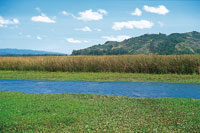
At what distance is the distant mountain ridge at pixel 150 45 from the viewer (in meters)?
88.6

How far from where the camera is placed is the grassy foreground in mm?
6723

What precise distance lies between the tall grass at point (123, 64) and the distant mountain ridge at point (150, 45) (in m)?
62.5

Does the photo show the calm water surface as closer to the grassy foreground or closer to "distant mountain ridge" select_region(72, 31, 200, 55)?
the grassy foreground

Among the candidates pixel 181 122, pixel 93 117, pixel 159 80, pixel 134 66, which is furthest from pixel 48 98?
pixel 134 66

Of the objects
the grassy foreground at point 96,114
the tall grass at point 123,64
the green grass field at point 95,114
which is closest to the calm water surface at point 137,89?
the green grass field at point 95,114

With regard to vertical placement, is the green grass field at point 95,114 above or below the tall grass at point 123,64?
below

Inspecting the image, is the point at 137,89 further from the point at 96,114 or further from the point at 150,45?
the point at 150,45

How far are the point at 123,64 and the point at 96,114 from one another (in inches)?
519

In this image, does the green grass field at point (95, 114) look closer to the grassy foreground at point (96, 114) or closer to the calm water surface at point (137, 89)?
the grassy foreground at point (96, 114)

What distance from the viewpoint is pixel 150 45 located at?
105m

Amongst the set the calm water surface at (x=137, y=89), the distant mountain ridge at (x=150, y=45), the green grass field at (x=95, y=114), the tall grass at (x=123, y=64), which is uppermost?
the distant mountain ridge at (x=150, y=45)

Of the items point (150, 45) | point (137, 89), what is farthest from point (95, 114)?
point (150, 45)

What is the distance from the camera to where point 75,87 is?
46.4ft

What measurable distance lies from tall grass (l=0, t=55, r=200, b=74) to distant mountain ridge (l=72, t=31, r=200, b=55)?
6250cm
